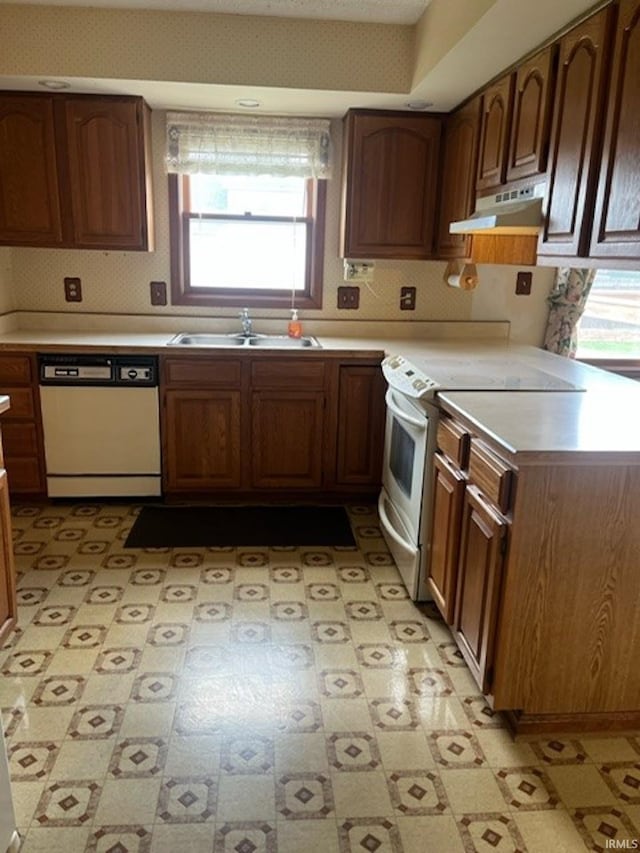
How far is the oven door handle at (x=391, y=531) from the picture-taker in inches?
108

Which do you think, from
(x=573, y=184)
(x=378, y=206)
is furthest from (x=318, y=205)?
(x=573, y=184)

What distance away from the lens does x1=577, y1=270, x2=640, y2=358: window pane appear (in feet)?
12.7

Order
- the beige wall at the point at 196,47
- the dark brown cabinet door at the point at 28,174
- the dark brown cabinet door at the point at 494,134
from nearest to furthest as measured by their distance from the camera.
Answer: the dark brown cabinet door at the point at 494,134, the beige wall at the point at 196,47, the dark brown cabinet door at the point at 28,174

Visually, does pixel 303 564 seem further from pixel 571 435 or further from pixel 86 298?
→ pixel 86 298

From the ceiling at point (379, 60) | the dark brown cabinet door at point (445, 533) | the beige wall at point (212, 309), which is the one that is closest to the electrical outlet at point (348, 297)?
the beige wall at point (212, 309)

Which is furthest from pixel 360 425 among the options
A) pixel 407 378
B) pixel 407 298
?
pixel 407 298

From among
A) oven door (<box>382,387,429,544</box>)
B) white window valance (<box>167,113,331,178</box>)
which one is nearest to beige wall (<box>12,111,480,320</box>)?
white window valance (<box>167,113,331,178</box>)

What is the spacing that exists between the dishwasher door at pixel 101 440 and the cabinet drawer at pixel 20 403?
2.4 inches

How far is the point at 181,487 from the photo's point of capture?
11.6 feet

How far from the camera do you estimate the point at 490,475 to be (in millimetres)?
1932

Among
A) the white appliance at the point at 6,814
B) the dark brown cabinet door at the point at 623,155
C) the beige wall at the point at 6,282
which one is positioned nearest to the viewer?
the white appliance at the point at 6,814

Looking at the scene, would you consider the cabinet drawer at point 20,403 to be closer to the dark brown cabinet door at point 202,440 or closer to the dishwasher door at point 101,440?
the dishwasher door at point 101,440

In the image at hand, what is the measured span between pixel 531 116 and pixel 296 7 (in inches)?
45.9

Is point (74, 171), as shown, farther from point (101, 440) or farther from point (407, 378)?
point (407, 378)
